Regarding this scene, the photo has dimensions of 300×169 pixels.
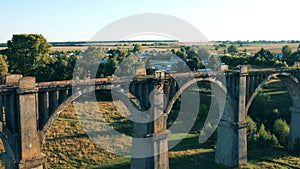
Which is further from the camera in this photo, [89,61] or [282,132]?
[89,61]

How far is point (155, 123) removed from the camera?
3419cm

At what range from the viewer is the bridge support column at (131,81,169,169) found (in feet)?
111

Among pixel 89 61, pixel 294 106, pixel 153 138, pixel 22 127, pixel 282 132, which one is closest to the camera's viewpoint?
pixel 22 127

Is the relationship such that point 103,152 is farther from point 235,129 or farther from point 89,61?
point 89,61

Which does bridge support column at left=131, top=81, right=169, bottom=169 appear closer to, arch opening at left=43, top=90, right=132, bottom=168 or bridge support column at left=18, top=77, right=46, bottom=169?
arch opening at left=43, top=90, right=132, bottom=168

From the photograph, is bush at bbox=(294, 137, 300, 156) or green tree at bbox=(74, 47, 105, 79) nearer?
bush at bbox=(294, 137, 300, 156)

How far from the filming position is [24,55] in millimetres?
63375

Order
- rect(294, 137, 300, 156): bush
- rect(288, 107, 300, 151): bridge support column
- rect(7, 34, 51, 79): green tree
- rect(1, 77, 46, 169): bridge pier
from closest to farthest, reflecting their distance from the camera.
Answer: rect(1, 77, 46, 169): bridge pier < rect(294, 137, 300, 156): bush < rect(288, 107, 300, 151): bridge support column < rect(7, 34, 51, 79): green tree

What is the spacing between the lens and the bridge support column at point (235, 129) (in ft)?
138

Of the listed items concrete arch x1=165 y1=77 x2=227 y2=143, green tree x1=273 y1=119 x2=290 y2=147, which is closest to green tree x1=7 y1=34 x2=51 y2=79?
concrete arch x1=165 y1=77 x2=227 y2=143

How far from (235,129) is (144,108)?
602 inches

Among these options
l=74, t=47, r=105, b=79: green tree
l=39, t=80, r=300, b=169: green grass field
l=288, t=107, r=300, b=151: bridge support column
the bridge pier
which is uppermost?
A: l=74, t=47, r=105, b=79: green tree

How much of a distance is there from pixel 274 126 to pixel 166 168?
93.9 feet

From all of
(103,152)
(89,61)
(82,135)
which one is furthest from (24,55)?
(103,152)
